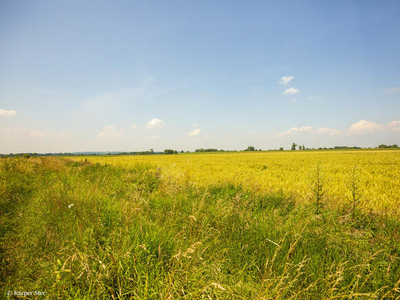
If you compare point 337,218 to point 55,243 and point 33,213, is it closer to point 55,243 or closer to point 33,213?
point 55,243

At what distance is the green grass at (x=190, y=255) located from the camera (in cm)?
154

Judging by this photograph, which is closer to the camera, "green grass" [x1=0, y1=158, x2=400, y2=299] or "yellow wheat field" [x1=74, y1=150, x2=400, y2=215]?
"green grass" [x1=0, y1=158, x2=400, y2=299]

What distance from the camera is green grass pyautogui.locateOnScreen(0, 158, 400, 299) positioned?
1.54 m

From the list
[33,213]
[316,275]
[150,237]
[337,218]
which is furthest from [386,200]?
[33,213]

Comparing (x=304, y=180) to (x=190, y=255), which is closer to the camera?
(x=190, y=255)

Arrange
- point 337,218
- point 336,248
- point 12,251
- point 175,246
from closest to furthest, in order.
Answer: point 175,246, point 336,248, point 12,251, point 337,218

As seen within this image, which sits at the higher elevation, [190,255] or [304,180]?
[190,255]

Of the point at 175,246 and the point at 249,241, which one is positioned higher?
the point at 175,246

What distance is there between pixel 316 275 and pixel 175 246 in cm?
158

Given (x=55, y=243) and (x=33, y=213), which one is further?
(x=33, y=213)

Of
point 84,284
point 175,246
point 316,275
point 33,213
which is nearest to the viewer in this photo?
point 84,284

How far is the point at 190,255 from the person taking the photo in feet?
6.80

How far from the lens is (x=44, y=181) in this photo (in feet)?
23.4

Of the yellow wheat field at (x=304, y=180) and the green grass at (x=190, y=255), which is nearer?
the green grass at (x=190, y=255)
